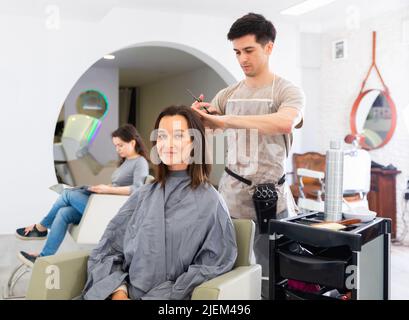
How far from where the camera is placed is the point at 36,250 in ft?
12.6

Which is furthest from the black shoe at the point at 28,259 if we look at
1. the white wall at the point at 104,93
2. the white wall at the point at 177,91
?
the white wall at the point at 104,93

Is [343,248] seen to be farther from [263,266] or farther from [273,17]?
[273,17]

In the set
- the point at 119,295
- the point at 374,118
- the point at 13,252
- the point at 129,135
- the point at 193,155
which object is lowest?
the point at 13,252

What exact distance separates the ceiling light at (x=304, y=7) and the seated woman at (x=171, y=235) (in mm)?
3125

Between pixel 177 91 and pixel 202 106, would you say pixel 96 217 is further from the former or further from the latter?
pixel 177 91

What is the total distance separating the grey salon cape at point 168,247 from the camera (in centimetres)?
146

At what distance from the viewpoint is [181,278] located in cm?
144

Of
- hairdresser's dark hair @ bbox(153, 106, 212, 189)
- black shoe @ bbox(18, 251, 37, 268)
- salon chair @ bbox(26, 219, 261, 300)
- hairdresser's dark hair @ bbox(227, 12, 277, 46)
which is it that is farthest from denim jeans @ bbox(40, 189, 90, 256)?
hairdresser's dark hair @ bbox(227, 12, 277, 46)

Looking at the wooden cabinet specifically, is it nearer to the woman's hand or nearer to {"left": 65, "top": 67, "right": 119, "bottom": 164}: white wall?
the woman's hand

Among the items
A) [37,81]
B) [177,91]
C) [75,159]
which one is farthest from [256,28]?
[177,91]

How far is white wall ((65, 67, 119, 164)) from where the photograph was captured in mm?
8023

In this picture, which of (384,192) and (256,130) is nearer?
(256,130)

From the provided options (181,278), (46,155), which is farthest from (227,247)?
(46,155)

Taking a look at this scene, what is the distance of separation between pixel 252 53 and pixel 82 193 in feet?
6.09
